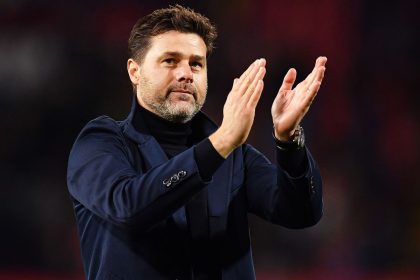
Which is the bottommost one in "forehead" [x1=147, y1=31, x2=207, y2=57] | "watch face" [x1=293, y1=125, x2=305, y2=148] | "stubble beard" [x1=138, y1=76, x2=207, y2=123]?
"stubble beard" [x1=138, y1=76, x2=207, y2=123]

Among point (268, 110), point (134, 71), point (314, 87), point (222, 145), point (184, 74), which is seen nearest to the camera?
point (222, 145)

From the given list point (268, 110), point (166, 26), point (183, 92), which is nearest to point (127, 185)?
point (183, 92)

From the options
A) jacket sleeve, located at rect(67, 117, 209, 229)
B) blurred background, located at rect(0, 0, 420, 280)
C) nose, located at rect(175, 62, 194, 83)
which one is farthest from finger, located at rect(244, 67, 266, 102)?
blurred background, located at rect(0, 0, 420, 280)

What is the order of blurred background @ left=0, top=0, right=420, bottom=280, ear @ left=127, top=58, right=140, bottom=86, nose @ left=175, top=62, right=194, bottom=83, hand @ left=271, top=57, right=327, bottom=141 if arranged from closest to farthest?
hand @ left=271, top=57, right=327, bottom=141, nose @ left=175, top=62, right=194, bottom=83, ear @ left=127, top=58, right=140, bottom=86, blurred background @ left=0, top=0, right=420, bottom=280

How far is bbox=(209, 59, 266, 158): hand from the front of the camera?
1151 mm

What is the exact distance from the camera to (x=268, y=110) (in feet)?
10.8

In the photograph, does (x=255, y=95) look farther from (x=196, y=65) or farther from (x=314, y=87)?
(x=196, y=65)

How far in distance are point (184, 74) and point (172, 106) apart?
0.06m

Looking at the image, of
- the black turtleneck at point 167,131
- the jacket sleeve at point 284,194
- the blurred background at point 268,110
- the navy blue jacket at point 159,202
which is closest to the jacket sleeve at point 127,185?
the navy blue jacket at point 159,202

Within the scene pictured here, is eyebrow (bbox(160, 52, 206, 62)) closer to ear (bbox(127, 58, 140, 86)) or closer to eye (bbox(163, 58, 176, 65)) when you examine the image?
eye (bbox(163, 58, 176, 65))

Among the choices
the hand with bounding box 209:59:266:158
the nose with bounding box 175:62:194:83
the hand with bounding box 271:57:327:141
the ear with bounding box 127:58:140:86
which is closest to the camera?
the hand with bounding box 209:59:266:158

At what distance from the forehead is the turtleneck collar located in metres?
0.12

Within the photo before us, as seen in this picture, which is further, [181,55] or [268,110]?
[268,110]

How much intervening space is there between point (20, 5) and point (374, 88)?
1.65 meters
